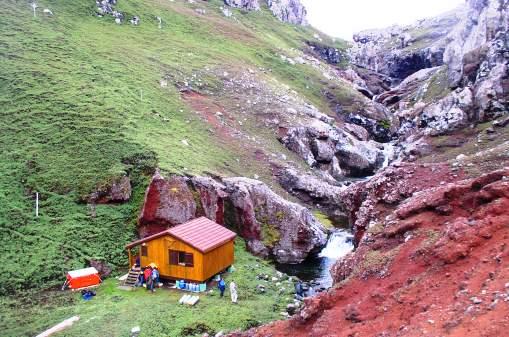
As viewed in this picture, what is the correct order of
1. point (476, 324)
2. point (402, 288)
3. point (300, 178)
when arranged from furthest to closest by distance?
point (300, 178), point (402, 288), point (476, 324)

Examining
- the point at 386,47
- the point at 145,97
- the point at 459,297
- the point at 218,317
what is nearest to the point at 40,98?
the point at 145,97

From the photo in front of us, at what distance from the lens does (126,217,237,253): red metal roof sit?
3922 cm

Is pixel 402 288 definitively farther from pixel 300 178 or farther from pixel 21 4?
pixel 21 4

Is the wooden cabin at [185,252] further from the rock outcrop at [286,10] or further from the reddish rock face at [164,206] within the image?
the rock outcrop at [286,10]

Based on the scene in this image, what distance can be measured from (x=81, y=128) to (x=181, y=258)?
2156cm

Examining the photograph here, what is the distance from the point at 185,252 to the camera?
128ft

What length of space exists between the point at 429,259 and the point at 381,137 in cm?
8071

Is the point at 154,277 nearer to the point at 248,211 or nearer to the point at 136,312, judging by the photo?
the point at 136,312

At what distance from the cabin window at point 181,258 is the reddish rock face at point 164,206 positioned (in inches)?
223

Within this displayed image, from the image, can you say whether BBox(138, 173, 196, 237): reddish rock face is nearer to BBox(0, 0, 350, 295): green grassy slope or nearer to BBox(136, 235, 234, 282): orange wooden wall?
BBox(0, 0, 350, 295): green grassy slope

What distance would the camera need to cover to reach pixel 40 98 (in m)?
57.6

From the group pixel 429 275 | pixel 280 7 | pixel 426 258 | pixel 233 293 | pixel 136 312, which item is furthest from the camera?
pixel 280 7

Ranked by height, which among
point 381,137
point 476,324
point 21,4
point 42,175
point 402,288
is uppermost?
point 21,4

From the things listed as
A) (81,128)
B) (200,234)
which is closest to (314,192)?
(200,234)
